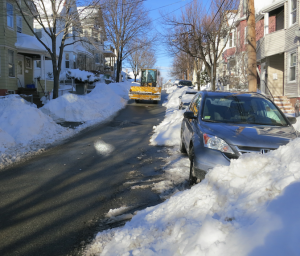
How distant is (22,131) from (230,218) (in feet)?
27.9

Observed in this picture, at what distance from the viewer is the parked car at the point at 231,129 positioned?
4.96 metres

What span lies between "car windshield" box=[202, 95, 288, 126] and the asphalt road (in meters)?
1.72

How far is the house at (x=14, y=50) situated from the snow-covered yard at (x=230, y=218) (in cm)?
1908

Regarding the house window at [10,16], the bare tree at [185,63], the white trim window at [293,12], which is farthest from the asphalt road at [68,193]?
the bare tree at [185,63]

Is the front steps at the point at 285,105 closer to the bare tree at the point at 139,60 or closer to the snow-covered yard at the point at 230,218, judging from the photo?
the snow-covered yard at the point at 230,218

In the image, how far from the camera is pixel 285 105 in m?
17.0

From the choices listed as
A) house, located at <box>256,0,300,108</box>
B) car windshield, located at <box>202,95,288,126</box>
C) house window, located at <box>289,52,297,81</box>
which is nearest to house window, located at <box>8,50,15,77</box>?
house, located at <box>256,0,300,108</box>

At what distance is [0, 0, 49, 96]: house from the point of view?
20797 millimetres

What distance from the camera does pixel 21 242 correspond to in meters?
3.71

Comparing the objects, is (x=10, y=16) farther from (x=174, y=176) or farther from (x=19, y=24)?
(x=174, y=176)

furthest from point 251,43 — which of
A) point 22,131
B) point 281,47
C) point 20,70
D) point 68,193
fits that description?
point 20,70

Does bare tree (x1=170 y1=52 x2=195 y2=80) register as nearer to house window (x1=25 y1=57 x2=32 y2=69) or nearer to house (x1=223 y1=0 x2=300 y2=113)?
house (x1=223 y1=0 x2=300 y2=113)

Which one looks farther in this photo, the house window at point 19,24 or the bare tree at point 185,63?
the bare tree at point 185,63

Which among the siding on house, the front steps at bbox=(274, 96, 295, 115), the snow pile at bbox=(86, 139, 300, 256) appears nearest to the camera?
the snow pile at bbox=(86, 139, 300, 256)
